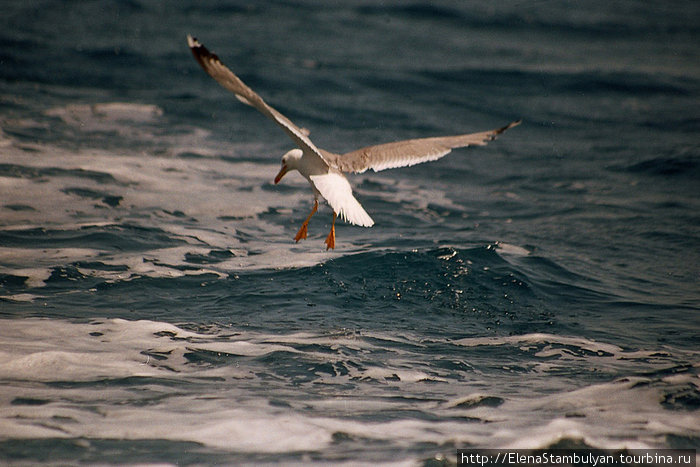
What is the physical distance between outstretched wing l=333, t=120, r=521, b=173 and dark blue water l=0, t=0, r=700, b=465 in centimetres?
107

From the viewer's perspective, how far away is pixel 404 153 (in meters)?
7.18

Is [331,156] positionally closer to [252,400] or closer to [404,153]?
[404,153]

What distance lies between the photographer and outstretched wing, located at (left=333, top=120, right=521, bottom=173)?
7098 mm

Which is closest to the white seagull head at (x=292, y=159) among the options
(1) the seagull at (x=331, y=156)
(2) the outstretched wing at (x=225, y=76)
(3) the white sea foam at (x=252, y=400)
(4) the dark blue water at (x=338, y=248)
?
(1) the seagull at (x=331, y=156)

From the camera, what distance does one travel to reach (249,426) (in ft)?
14.5

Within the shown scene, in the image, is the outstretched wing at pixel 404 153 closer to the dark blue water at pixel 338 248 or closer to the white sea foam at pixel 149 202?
the dark blue water at pixel 338 248

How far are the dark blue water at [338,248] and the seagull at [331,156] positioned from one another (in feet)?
3.23

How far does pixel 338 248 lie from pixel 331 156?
1572mm

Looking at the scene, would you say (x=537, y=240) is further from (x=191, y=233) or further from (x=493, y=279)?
(x=191, y=233)

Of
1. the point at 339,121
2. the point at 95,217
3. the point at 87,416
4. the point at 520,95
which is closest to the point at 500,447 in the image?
the point at 87,416

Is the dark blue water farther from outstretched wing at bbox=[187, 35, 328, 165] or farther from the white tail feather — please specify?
outstretched wing at bbox=[187, 35, 328, 165]

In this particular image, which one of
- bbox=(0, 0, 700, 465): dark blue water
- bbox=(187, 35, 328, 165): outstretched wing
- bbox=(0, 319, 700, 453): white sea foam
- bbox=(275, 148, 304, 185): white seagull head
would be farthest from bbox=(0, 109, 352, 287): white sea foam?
bbox=(187, 35, 328, 165): outstretched wing

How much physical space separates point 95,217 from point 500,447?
575 centimetres

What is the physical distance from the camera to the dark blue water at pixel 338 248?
4574mm
